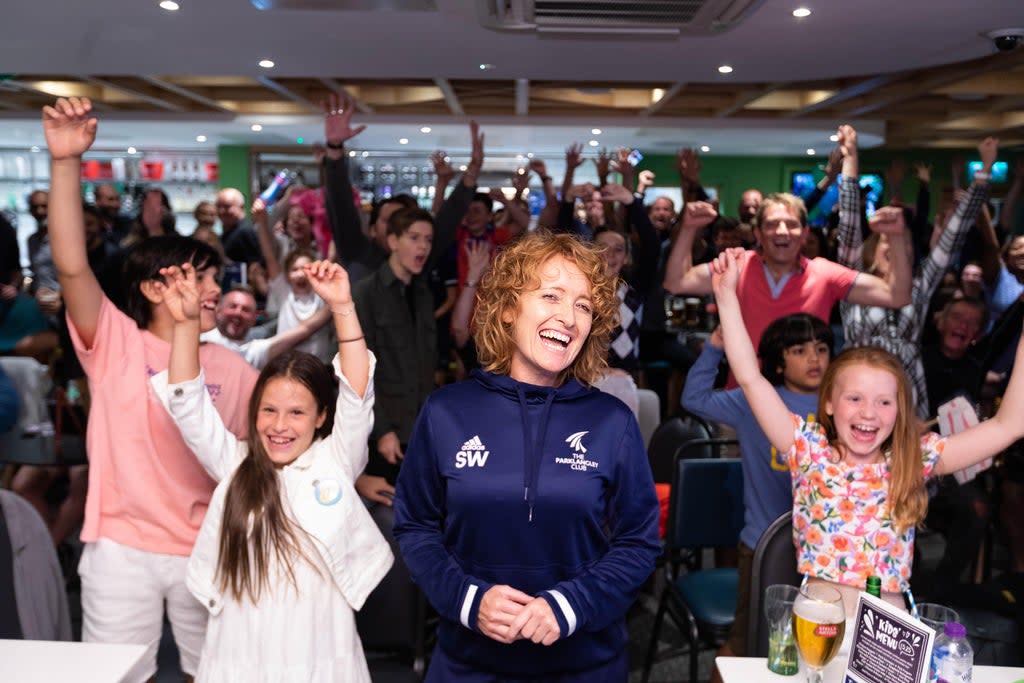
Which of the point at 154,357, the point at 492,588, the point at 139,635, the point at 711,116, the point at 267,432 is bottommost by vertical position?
the point at 139,635

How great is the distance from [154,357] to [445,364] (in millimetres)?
2837

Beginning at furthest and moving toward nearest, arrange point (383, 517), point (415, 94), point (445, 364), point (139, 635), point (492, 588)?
point (415, 94)
point (445, 364)
point (383, 517)
point (139, 635)
point (492, 588)

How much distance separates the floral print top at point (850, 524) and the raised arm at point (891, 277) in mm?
1226

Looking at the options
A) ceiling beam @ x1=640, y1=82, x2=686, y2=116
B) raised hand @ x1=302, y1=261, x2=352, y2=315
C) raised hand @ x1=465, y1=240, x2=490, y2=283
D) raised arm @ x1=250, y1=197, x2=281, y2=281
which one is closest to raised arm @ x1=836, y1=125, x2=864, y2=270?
raised hand @ x1=465, y1=240, x2=490, y2=283

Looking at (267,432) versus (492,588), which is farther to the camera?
(267,432)

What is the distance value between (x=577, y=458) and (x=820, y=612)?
49 cm

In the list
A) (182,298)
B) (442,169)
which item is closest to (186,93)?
(442,169)

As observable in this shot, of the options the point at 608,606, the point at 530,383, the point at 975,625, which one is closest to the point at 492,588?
the point at 608,606

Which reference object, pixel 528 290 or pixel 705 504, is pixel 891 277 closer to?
pixel 705 504

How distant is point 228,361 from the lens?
2412 millimetres

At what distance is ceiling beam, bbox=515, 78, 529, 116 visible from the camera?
6.91m

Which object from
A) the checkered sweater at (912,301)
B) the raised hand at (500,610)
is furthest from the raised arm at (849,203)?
the raised hand at (500,610)

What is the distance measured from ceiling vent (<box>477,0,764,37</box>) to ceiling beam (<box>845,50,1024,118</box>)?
2.67 meters

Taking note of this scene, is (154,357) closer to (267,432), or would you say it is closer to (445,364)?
(267,432)
